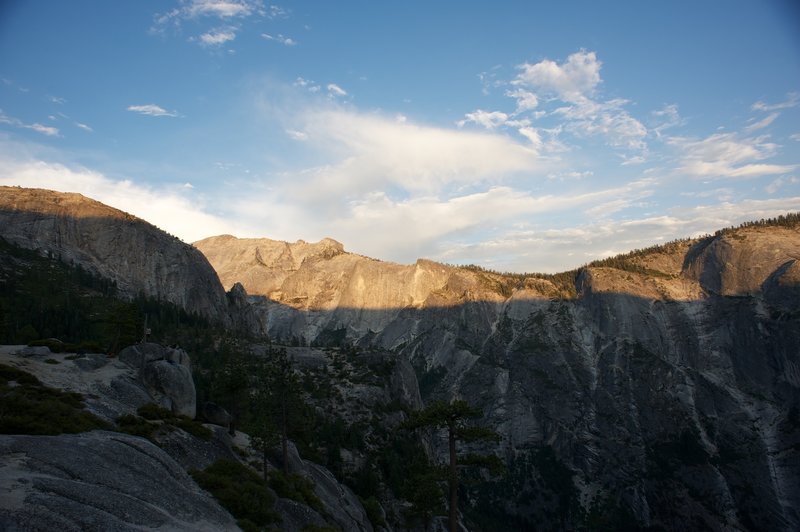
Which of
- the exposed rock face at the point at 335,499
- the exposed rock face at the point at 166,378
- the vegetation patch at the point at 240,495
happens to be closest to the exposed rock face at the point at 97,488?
the vegetation patch at the point at 240,495

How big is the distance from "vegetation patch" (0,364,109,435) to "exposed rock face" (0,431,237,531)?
5.26 ft

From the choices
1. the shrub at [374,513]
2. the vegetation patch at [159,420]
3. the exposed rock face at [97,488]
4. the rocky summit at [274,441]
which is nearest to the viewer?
the exposed rock face at [97,488]

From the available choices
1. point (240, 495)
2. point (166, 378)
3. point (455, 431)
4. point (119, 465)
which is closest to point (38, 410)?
point (119, 465)

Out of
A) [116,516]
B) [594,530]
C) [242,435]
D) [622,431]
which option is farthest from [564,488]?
[116,516]

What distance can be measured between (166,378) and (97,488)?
32232 mm

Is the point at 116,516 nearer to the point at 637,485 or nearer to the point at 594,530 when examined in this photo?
the point at 594,530

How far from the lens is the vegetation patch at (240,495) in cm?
3447

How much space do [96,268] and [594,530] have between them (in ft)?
663

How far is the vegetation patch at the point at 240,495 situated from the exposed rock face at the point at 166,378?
15.5m

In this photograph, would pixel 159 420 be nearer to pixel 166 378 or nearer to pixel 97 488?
pixel 166 378

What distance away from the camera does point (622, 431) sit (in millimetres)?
198750

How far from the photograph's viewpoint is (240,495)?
118 feet

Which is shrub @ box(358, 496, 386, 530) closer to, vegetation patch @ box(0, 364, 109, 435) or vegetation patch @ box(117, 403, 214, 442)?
vegetation patch @ box(117, 403, 214, 442)

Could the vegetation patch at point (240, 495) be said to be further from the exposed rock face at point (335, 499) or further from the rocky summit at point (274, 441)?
the exposed rock face at point (335, 499)
